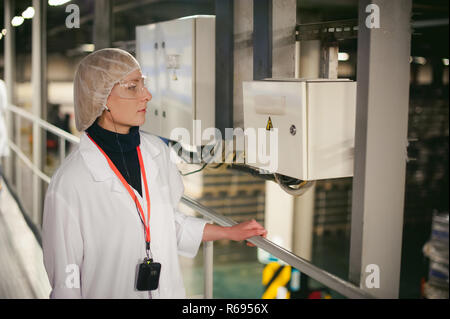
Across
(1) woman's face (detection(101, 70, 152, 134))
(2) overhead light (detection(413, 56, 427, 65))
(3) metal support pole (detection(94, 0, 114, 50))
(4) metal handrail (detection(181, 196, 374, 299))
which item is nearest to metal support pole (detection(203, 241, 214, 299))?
(4) metal handrail (detection(181, 196, 374, 299))

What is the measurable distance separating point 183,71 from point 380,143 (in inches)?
61.2

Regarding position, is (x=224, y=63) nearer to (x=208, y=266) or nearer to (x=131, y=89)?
(x=131, y=89)

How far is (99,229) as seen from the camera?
2.03m

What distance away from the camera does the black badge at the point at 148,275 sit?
2068 millimetres

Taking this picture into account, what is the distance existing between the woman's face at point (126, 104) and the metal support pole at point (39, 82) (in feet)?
14.0

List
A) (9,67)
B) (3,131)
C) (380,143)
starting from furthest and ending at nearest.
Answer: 1. (9,67)
2. (3,131)
3. (380,143)

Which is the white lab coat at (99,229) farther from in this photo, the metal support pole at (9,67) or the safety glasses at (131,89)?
the metal support pole at (9,67)

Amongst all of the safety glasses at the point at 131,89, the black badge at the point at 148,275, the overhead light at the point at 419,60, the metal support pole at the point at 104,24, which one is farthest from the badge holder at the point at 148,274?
the overhead light at the point at 419,60

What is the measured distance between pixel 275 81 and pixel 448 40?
266 inches

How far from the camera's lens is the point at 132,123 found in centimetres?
211

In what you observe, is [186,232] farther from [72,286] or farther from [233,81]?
[233,81]

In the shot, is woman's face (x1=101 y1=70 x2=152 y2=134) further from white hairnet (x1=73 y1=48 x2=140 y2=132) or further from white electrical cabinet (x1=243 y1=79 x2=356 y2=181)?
white electrical cabinet (x1=243 y1=79 x2=356 y2=181)

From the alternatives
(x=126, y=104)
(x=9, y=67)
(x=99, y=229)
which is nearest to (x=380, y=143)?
(x=126, y=104)

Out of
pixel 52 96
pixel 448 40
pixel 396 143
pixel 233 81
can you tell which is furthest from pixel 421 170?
pixel 52 96
